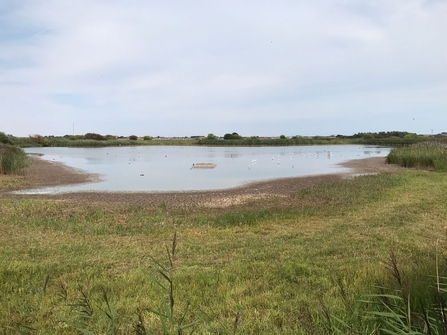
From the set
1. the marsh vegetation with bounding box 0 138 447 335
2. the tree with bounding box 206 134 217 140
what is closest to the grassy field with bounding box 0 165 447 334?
the marsh vegetation with bounding box 0 138 447 335

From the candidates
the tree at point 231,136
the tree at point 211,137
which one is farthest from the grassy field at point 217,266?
the tree at point 231,136

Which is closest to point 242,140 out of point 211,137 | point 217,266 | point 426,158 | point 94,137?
point 211,137

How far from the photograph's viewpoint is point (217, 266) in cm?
540

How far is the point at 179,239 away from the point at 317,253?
282 centimetres

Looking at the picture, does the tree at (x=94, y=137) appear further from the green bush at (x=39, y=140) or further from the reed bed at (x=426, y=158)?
the reed bed at (x=426, y=158)

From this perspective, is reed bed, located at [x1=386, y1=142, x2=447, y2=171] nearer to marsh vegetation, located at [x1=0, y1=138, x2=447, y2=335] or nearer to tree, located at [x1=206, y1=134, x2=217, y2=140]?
marsh vegetation, located at [x1=0, y1=138, x2=447, y2=335]

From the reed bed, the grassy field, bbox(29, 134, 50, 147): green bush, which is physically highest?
bbox(29, 134, 50, 147): green bush

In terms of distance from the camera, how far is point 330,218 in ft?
30.4

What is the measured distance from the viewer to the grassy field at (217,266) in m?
3.16

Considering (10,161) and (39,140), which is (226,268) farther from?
(39,140)

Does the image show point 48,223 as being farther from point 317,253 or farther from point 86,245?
point 317,253

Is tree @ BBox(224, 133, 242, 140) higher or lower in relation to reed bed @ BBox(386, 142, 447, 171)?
higher

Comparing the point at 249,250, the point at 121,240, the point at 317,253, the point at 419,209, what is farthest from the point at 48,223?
the point at 419,209

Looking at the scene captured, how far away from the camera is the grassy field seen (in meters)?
3.16
